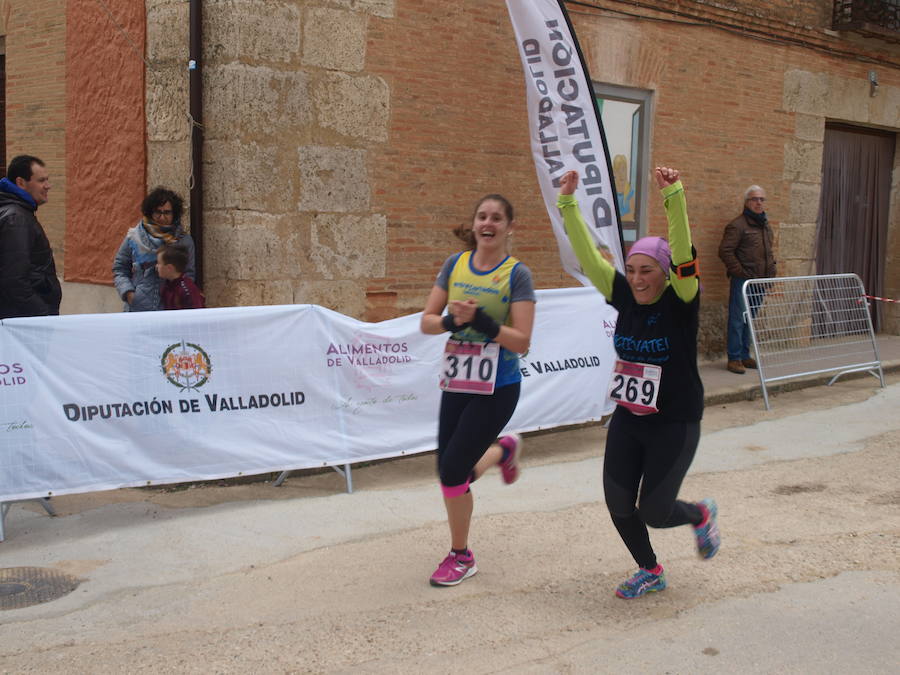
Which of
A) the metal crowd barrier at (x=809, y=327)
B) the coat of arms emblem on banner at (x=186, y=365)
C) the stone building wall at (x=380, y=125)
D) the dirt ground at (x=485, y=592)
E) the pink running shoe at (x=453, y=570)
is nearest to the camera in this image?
the dirt ground at (x=485, y=592)

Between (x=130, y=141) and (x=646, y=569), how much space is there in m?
5.97

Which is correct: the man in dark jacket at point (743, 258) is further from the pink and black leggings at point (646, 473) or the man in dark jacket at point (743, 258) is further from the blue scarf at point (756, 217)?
the pink and black leggings at point (646, 473)

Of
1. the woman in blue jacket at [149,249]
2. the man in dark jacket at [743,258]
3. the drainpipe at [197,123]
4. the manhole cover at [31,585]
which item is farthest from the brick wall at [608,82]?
the manhole cover at [31,585]

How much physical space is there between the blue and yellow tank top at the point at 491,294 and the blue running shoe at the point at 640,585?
Result: 110 cm

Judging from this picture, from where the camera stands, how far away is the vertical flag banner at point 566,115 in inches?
315

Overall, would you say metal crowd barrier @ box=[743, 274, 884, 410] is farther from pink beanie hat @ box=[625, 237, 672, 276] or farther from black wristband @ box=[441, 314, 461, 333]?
black wristband @ box=[441, 314, 461, 333]

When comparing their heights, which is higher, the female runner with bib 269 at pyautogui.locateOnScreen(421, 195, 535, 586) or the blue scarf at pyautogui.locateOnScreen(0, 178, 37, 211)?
the blue scarf at pyautogui.locateOnScreen(0, 178, 37, 211)

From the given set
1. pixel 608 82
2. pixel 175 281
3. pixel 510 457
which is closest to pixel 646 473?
pixel 510 457

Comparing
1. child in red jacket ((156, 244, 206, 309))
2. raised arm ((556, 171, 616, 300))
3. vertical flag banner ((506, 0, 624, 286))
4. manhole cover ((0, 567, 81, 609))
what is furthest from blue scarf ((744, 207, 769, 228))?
manhole cover ((0, 567, 81, 609))

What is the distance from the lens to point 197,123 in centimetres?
748

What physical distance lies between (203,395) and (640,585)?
294 centimetres

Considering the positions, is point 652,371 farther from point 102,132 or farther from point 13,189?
point 102,132

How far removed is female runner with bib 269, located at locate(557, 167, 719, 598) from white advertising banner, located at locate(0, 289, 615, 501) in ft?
8.05

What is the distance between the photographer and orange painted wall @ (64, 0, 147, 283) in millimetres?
8070
